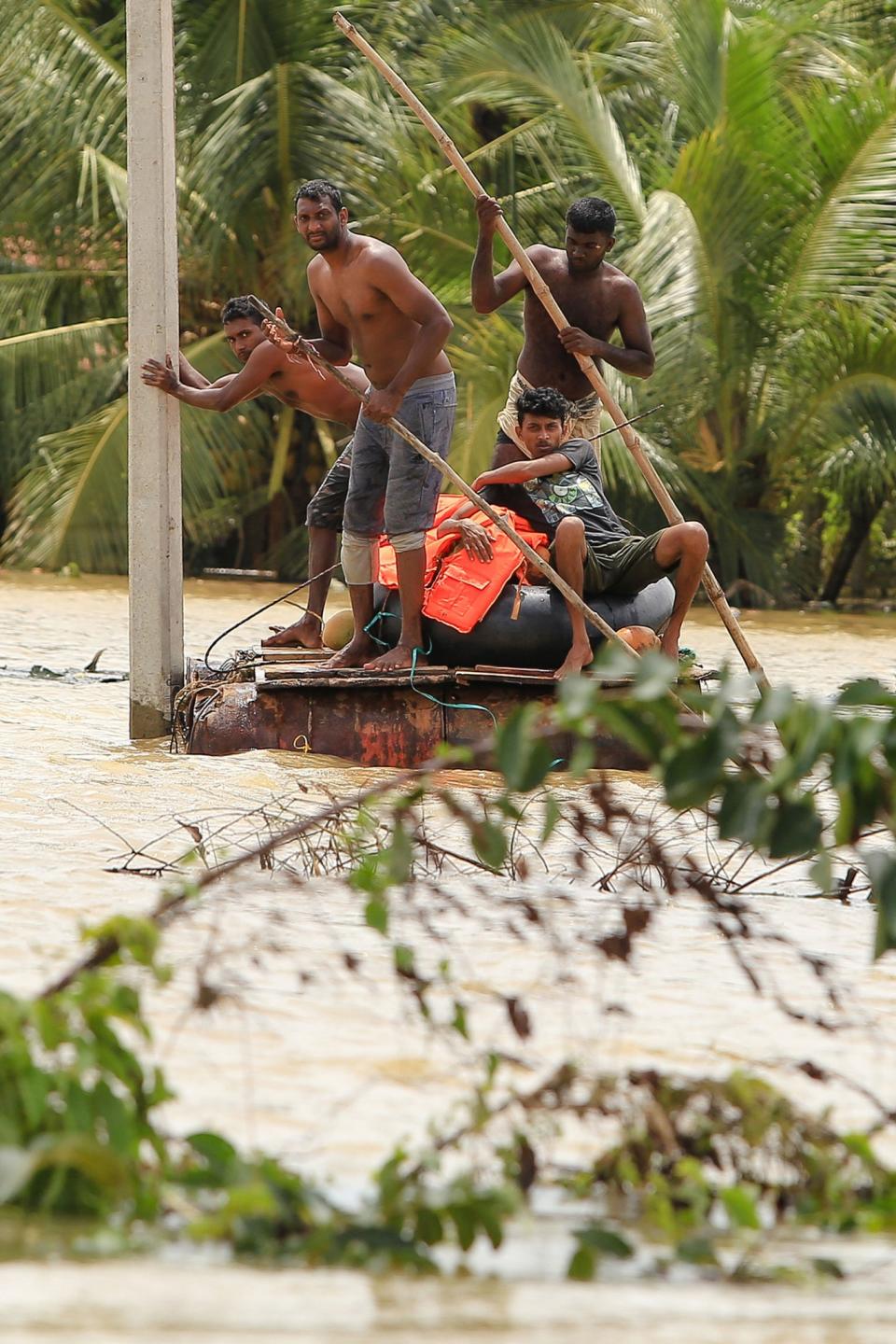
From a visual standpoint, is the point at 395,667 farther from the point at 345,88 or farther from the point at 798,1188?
the point at 345,88

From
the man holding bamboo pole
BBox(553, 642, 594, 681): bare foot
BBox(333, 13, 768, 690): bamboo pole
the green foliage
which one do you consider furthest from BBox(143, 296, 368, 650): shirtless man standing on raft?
the green foliage

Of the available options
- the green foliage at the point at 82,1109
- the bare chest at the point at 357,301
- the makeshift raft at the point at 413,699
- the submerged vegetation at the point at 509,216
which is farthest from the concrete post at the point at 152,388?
the submerged vegetation at the point at 509,216

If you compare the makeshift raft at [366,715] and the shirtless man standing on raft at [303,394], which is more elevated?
the shirtless man standing on raft at [303,394]

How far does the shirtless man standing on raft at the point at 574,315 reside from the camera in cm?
652

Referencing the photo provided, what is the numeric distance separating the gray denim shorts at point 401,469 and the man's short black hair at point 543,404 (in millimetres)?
260

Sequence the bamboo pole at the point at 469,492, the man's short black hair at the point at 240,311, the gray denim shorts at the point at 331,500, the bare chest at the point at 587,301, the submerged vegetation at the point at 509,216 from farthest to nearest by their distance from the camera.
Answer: the submerged vegetation at the point at 509,216 → the gray denim shorts at the point at 331,500 → the man's short black hair at the point at 240,311 → the bare chest at the point at 587,301 → the bamboo pole at the point at 469,492

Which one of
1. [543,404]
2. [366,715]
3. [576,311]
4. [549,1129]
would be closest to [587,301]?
[576,311]

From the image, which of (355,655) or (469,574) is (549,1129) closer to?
(469,574)

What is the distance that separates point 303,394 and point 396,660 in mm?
1510

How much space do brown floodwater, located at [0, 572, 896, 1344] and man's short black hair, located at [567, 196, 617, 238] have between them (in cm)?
197

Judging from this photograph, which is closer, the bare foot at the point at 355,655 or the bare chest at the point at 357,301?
the bare chest at the point at 357,301

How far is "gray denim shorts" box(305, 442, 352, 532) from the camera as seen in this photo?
7422mm

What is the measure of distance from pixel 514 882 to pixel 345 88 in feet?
41.8

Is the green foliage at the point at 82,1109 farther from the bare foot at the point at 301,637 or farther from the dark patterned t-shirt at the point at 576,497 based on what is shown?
the bare foot at the point at 301,637
